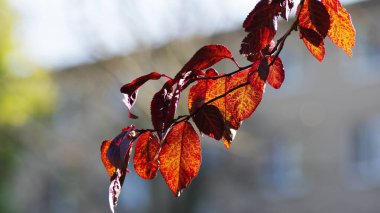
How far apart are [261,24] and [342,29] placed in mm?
105

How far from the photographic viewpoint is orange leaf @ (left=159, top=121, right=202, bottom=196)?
93cm

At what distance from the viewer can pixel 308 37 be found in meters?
0.91

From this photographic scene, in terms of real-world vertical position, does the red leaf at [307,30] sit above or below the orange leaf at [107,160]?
above

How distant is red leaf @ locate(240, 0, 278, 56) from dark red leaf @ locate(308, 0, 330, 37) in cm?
4

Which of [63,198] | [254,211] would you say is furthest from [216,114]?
[63,198]

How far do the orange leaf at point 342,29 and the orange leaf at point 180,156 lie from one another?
0.57ft

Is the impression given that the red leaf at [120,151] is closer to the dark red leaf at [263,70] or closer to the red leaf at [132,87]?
the red leaf at [132,87]

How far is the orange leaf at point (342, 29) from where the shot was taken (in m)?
0.94

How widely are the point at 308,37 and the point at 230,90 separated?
3.7 inches

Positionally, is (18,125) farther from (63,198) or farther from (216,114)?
(216,114)

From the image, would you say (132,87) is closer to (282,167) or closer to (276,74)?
(276,74)

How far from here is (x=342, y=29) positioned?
3.10ft

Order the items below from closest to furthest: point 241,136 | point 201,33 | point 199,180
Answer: point 201,33, point 199,180, point 241,136

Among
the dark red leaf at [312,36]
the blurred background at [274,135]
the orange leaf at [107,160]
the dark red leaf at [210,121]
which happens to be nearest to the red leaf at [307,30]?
the dark red leaf at [312,36]
